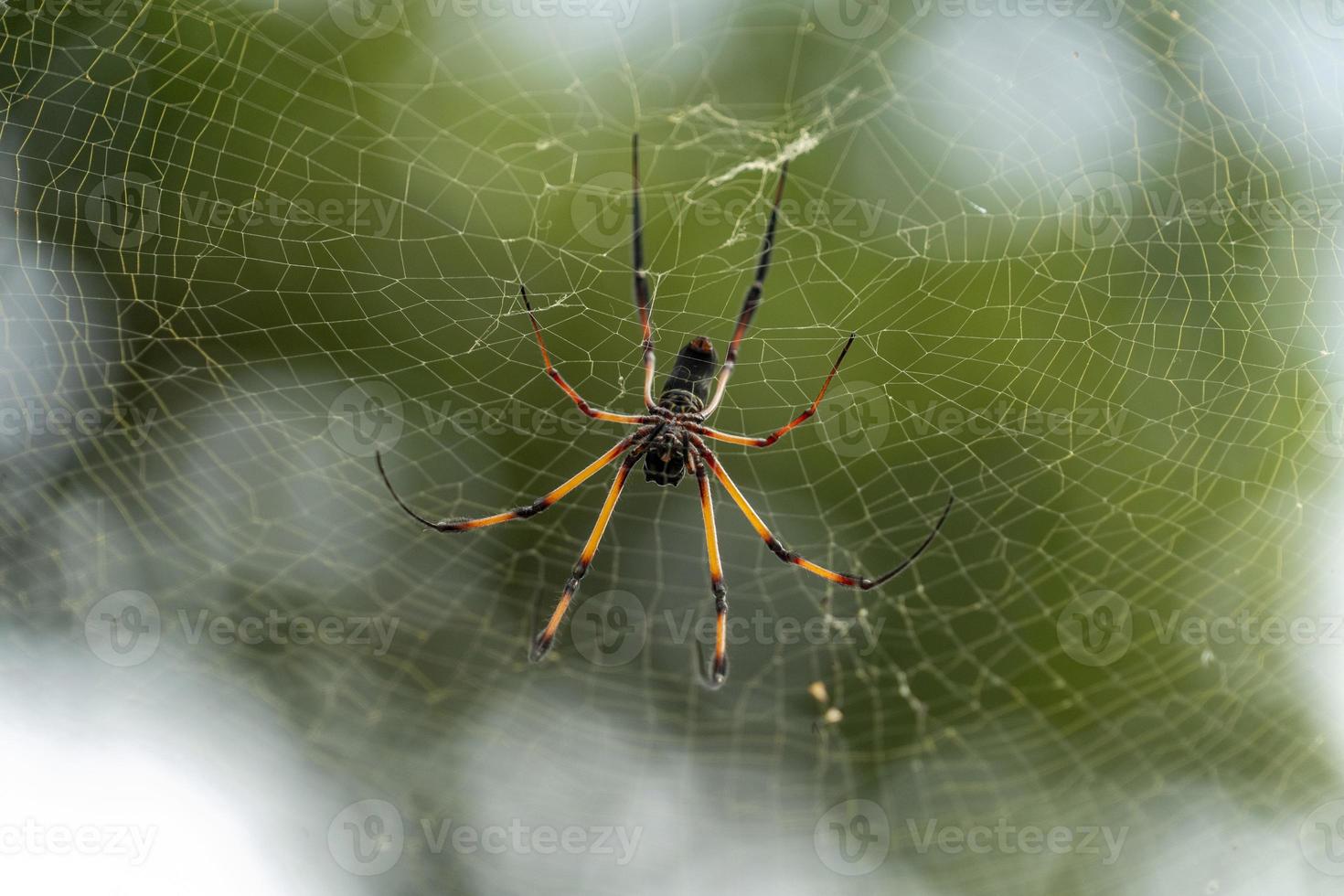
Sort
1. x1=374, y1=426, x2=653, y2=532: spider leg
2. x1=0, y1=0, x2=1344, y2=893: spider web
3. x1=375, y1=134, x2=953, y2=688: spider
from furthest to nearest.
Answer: x1=0, y1=0, x2=1344, y2=893: spider web
x1=374, y1=426, x2=653, y2=532: spider leg
x1=375, y1=134, x2=953, y2=688: spider

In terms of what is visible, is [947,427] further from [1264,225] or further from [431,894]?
[431,894]

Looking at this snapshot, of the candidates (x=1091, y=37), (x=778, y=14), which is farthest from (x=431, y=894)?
(x=1091, y=37)

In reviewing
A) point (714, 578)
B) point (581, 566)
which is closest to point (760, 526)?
point (714, 578)

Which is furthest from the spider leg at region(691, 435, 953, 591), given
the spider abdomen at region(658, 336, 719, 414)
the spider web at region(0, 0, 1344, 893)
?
the spider web at region(0, 0, 1344, 893)

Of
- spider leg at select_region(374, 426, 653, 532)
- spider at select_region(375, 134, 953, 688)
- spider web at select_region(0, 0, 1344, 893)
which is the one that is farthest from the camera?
spider web at select_region(0, 0, 1344, 893)

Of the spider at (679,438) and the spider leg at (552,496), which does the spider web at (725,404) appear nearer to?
the spider at (679,438)

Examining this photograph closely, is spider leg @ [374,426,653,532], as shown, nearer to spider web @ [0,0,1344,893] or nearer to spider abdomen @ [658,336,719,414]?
spider abdomen @ [658,336,719,414]

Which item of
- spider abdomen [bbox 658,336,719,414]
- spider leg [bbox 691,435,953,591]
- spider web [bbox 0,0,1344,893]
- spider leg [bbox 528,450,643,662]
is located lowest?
spider leg [bbox 528,450,643,662]
